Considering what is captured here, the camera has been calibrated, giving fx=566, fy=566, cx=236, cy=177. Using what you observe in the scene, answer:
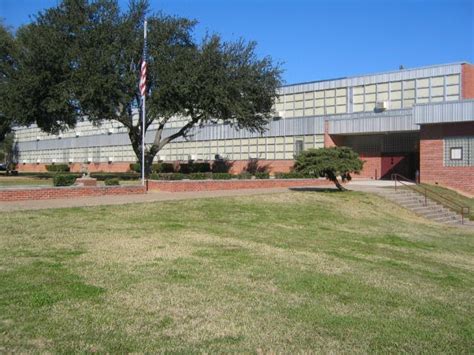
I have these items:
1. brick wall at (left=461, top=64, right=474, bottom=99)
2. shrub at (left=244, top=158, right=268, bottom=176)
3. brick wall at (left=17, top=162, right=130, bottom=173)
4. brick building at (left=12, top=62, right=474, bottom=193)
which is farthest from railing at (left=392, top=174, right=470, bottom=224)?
brick wall at (left=17, top=162, right=130, bottom=173)

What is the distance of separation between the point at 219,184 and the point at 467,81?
20310mm

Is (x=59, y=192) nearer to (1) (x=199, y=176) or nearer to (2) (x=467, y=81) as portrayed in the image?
(1) (x=199, y=176)

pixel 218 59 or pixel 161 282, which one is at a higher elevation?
pixel 218 59

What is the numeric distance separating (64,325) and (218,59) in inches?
1082

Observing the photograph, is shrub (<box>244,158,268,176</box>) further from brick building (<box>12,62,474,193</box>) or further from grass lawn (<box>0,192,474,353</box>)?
grass lawn (<box>0,192,474,353</box>)

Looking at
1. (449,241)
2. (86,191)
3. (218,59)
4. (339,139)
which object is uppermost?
(218,59)

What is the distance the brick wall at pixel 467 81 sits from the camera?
36719 millimetres

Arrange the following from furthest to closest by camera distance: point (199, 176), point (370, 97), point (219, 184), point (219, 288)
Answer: point (370, 97) < point (199, 176) < point (219, 184) < point (219, 288)

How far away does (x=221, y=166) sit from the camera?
50.7m

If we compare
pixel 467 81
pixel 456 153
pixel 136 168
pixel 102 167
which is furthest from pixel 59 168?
pixel 456 153

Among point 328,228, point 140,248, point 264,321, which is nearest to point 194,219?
point 328,228

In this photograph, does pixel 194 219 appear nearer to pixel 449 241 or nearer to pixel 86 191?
pixel 86 191

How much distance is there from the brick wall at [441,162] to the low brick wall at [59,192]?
59.5 ft

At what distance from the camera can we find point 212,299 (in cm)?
679
